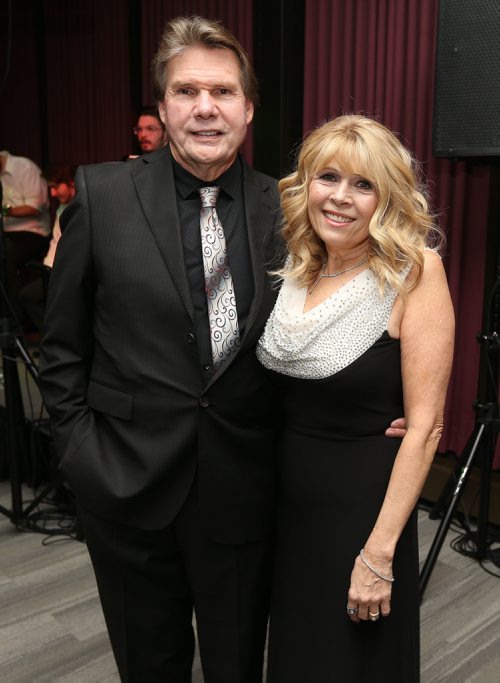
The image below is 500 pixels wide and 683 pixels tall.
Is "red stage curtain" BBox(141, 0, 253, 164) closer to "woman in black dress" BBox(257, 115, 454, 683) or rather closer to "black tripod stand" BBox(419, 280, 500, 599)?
"black tripod stand" BBox(419, 280, 500, 599)

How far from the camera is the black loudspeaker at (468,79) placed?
2.32 meters

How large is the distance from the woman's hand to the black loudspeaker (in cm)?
152

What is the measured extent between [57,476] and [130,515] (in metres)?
1.78

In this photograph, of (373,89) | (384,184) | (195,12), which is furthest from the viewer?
(195,12)

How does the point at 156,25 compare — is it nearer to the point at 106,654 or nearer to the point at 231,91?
the point at 231,91

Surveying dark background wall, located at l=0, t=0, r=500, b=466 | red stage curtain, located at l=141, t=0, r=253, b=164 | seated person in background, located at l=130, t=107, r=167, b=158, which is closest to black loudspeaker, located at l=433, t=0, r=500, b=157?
dark background wall, located at l=0, t=0, r=500, b=466

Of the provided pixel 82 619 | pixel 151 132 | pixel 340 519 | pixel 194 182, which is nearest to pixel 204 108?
pixel 194 182

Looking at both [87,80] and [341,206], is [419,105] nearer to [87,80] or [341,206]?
[341,206]

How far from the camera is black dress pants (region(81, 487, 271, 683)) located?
1589mm

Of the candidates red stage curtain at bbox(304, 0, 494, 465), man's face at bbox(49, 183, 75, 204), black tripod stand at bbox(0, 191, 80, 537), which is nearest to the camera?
black tripod stand at bbox(0, 191, 80, 537)

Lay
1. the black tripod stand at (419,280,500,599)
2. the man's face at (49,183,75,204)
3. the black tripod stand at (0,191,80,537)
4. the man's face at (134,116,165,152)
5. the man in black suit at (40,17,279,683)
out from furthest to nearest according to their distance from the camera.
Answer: the man's face at (49,183,75,204)
the man's face at (134,116,165,152)
the black tripod stand at (0,191,80,537)
the black tripod stand at (419,280,500,599)
the man in black suit at (40,17,279,683)

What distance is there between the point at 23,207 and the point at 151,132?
168 centimetres

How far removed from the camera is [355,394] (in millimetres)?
1412

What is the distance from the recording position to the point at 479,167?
296 cm
